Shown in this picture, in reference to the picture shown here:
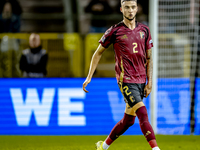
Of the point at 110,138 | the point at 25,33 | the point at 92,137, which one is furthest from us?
the point at 25,33

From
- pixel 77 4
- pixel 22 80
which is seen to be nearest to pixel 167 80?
pixel 77 4

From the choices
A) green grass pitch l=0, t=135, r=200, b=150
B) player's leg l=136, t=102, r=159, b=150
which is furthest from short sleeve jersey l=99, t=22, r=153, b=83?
green grass pitch l=0, t=135, r=200, b=150

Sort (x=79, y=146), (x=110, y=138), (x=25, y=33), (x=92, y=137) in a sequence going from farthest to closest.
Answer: (x=25, y=33) → (x=92, y=137) → (x=79, y=146) → (x=110, y=138)

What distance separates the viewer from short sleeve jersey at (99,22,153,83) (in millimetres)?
4512

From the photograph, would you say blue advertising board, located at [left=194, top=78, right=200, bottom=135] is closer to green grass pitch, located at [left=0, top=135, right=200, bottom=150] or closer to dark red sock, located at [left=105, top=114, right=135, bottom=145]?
green grass pitch, located at [left=0, top=135, right=200, bottom=150]

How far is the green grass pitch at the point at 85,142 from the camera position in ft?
→ 19.7

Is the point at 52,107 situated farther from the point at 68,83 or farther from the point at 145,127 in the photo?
the point at 145,127

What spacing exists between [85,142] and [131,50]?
271 cm

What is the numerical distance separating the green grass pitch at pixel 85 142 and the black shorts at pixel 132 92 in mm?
1670

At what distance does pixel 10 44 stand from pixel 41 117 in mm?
1696

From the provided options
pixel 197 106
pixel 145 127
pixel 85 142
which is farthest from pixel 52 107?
pixel 145 127

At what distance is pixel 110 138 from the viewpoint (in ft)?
16.0

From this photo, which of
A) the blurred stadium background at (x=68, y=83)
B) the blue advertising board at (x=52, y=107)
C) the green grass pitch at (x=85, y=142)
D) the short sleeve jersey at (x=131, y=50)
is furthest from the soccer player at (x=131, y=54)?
the blue advertising board at (x=52, y=107)

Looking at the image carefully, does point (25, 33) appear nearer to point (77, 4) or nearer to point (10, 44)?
point (10, 44)
